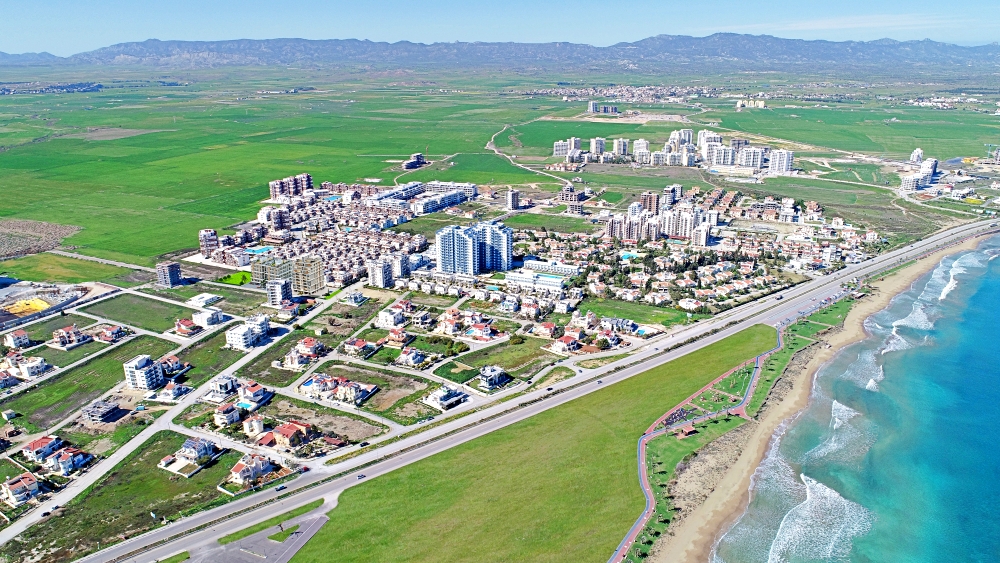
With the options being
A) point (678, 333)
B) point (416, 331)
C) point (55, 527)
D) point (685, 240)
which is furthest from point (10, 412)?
point (685, 240)

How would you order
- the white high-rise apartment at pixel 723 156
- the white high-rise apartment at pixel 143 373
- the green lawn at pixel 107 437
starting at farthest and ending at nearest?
the white high-rise apartment at pixel 723 156, the white high-rise apartment at pixel 143 373, the green lawn at pixel 107 437

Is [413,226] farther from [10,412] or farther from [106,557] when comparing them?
[106,557]

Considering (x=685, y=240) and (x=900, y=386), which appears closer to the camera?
(x=900, y=386)

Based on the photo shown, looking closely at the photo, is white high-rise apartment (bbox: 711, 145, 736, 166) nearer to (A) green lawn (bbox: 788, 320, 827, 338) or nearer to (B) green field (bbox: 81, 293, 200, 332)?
(A) green lawn (bbox: 788, 320, 827, 338)

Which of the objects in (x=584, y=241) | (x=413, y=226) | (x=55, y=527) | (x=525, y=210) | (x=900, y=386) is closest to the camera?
(x=55, y=527)

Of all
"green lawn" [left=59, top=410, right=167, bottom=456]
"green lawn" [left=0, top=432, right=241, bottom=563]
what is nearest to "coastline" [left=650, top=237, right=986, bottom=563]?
"green lawn" [left=0, top=432, right=241, bottom=563]

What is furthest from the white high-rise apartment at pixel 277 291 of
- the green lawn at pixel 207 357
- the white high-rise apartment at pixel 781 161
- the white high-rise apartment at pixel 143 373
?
the white high-rise apartment at pixel 781 161

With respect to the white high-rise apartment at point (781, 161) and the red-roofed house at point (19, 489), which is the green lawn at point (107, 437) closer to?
the red-roofed house at point (19, 489)
